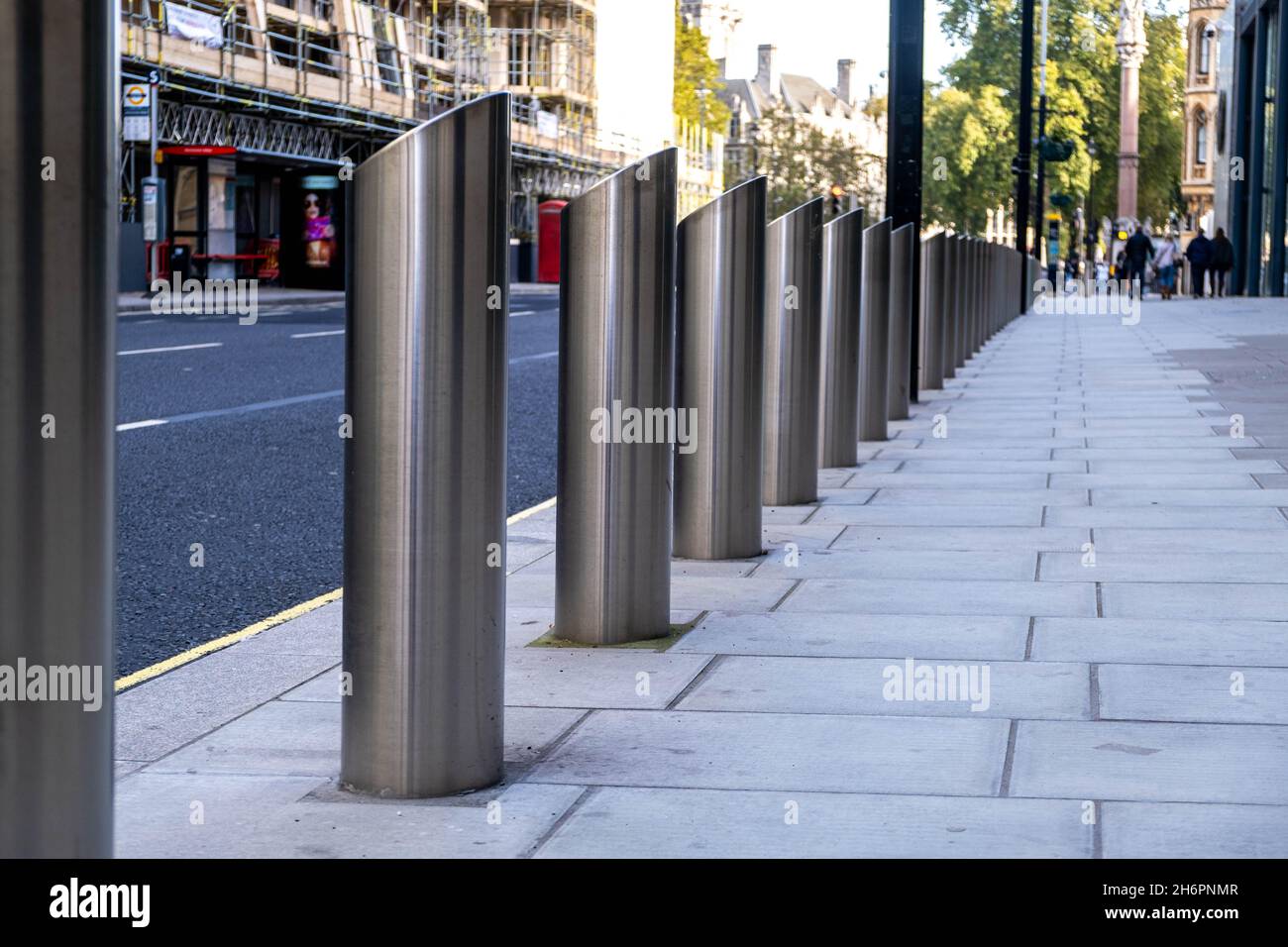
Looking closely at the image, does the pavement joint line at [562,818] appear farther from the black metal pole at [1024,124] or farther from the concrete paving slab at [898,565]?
the black metal pole at [1024,124]

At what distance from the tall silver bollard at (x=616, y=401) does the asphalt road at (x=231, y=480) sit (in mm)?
1129

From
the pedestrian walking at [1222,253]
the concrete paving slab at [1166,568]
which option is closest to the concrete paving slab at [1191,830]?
the concrete paving slab at [1166,568]

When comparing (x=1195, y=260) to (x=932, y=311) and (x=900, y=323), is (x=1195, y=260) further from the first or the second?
(x=900, y=323)

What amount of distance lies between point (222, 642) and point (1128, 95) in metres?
75.5

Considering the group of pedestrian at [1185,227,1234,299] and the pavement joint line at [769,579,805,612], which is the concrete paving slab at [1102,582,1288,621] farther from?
the group of pedestrian at [1185,227,1234,299]

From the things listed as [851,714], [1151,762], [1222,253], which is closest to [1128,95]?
A: [1222,253]

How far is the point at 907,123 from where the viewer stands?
1311 cm

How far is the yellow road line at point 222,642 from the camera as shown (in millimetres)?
4453

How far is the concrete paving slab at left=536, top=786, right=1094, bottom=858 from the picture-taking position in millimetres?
2953

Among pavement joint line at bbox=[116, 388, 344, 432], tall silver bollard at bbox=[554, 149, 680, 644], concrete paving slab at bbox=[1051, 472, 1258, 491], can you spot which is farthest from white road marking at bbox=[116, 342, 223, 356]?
tall silver bollard at bbox=[554, 149, 680, 644]

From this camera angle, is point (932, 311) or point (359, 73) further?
point (359, 73)
